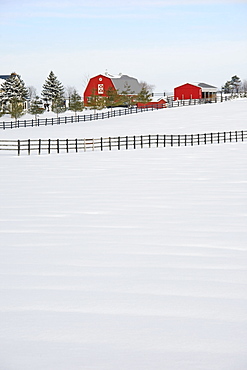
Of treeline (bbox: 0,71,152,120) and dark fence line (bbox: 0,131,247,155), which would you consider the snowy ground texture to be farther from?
treeline (bbox: 0,71,152,120)

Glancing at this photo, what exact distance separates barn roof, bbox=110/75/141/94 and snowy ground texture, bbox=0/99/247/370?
82834 mm

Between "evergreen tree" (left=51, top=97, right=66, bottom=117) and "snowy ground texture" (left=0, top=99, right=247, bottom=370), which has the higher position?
"evergreen tree" (left=51, top=97, right=66, bottom=117)

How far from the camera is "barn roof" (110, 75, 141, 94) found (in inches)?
3853

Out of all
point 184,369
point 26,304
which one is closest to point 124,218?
point 26,304

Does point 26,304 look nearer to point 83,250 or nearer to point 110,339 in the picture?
point 110,339

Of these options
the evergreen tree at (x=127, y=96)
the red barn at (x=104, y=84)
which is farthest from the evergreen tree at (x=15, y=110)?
the evergreen tree at (x=127, y=96)

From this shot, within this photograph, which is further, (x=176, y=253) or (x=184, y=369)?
(x=176, y=253)

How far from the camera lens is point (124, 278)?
6.95 m

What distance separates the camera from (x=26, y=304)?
6074 mm

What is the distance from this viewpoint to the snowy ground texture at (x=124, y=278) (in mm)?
4848

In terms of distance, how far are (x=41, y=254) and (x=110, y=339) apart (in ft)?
11.0

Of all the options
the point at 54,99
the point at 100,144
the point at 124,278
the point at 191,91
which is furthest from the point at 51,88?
the point at 124,278

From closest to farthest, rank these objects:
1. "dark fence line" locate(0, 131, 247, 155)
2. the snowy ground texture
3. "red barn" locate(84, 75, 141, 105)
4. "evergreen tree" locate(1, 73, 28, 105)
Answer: the snowy ground texture, "dark fence line" locate(0, 131, 247, 155), "evergreen tree" locate(1, 73, 28, 105), "red barn" locate(84, 75, 141, 105)

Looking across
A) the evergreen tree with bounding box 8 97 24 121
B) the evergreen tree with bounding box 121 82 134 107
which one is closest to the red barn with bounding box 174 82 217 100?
the evergreen tree with bounding box 121 82 134 107
